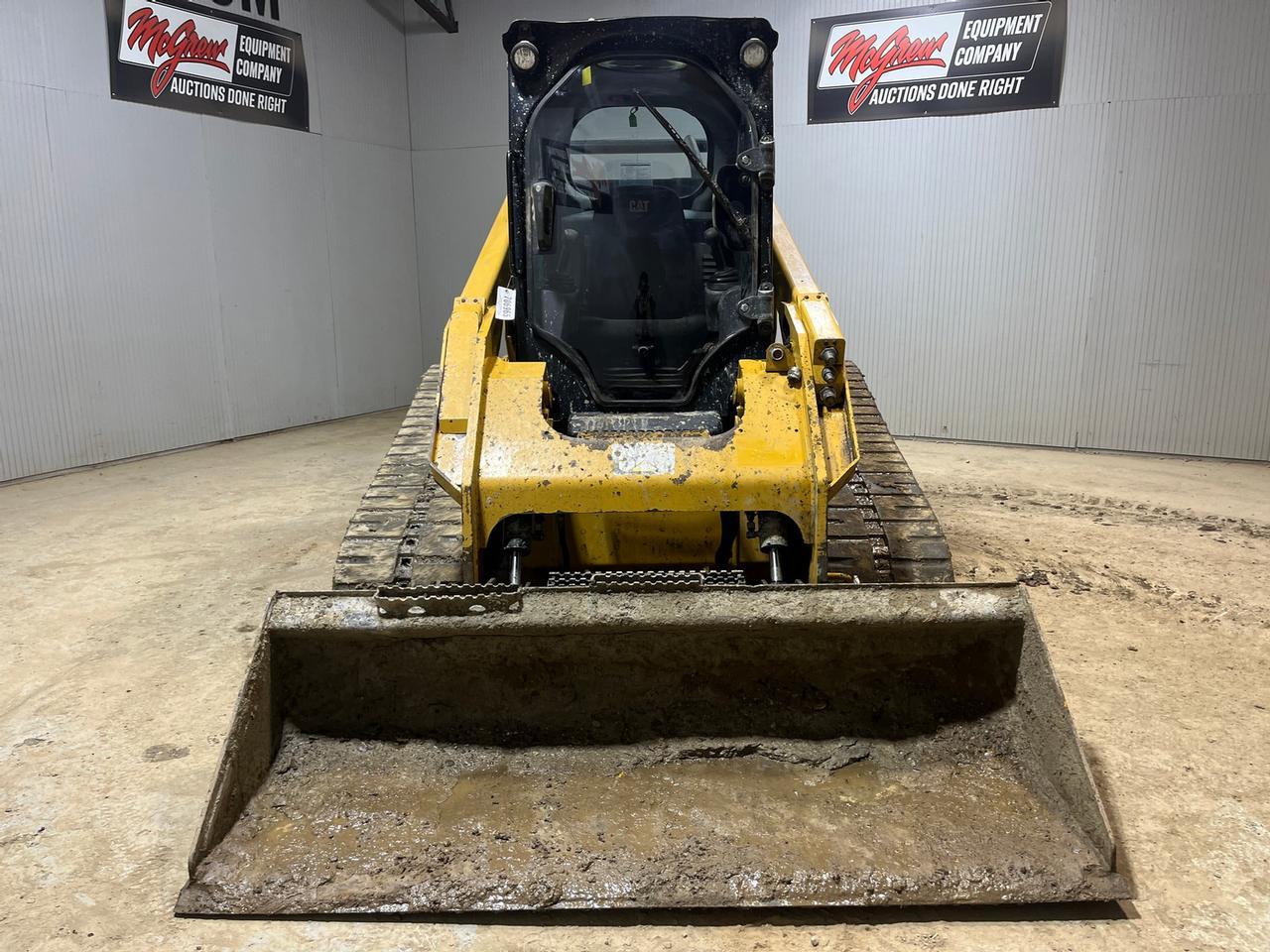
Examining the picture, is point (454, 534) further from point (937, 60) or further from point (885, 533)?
point (937, 60)

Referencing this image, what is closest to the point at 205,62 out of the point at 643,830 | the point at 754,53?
the point at 754,53

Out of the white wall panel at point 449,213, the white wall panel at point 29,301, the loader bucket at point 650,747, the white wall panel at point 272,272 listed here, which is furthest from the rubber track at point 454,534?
the white wall panel at point 449,213

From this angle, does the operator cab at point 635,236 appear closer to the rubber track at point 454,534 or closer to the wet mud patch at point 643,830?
the rubber track at point 454,534

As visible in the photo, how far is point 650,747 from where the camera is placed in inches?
98.1

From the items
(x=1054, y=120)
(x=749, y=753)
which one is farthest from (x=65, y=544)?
(x=1054, y=120)

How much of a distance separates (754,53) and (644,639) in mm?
2274

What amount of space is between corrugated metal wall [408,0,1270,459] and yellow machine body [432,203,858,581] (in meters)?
5.16

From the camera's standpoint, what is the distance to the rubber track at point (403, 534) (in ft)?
11.6

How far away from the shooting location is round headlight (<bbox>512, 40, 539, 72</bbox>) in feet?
11.5

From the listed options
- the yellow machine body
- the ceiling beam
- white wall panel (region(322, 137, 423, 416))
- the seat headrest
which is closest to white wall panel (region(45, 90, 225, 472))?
white wall panel (region(322, 137, 423, 416))

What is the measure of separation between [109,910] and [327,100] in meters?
8.51

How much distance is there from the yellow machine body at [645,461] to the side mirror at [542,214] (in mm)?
440

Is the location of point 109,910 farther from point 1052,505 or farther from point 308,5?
point 308,5

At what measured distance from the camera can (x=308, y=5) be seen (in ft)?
28.6
